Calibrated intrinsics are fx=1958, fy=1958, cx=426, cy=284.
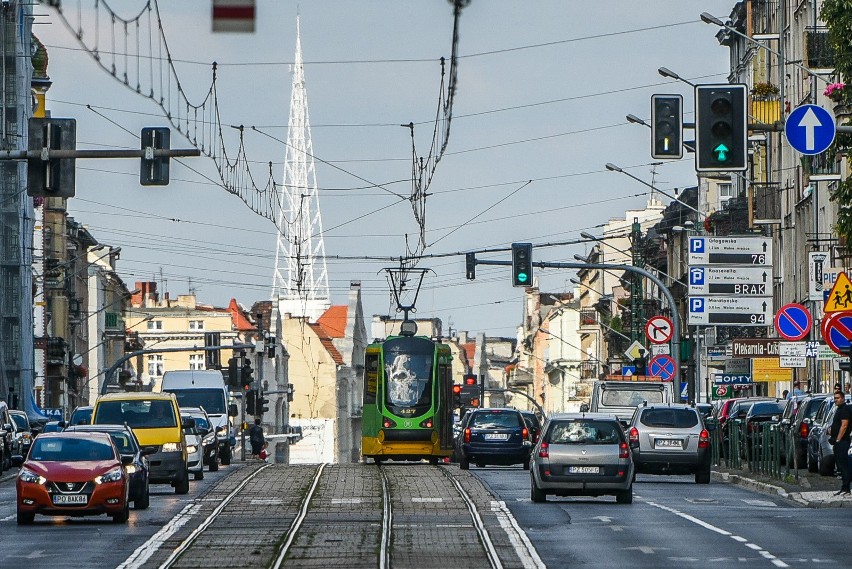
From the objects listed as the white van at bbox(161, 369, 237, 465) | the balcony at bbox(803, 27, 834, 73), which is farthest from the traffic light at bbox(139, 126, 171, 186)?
the balcony at bbox(803, 27, 834, 73)

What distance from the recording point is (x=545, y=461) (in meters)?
31.2

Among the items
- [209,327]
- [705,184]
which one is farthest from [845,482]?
[209,327]

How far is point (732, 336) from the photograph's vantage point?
82.2 meters

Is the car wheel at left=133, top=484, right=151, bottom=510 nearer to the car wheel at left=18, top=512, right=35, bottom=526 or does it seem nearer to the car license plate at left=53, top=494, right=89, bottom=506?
the car wheel at left=18, top=512, right=35, bottom=526

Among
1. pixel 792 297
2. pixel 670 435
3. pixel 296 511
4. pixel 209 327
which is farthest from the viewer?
pixel 209 327

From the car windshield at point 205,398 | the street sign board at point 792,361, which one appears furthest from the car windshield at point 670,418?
the car windshield at point 205,398

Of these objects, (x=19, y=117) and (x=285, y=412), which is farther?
(x=285, y=412)

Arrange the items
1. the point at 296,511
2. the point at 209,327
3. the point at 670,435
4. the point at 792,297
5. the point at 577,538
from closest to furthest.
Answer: the point at 577,538 → the point at 296,511 → the point at 670,435 → the point at 792,297 → the point at 209,327

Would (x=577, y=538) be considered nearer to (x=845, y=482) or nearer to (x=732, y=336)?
(x=845, y=482)

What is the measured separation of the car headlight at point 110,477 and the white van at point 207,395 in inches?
1080

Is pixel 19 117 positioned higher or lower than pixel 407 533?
higher

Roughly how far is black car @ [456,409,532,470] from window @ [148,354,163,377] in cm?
10316

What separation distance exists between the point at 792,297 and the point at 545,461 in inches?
1765

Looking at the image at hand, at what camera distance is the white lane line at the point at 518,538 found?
1998 centimetres
